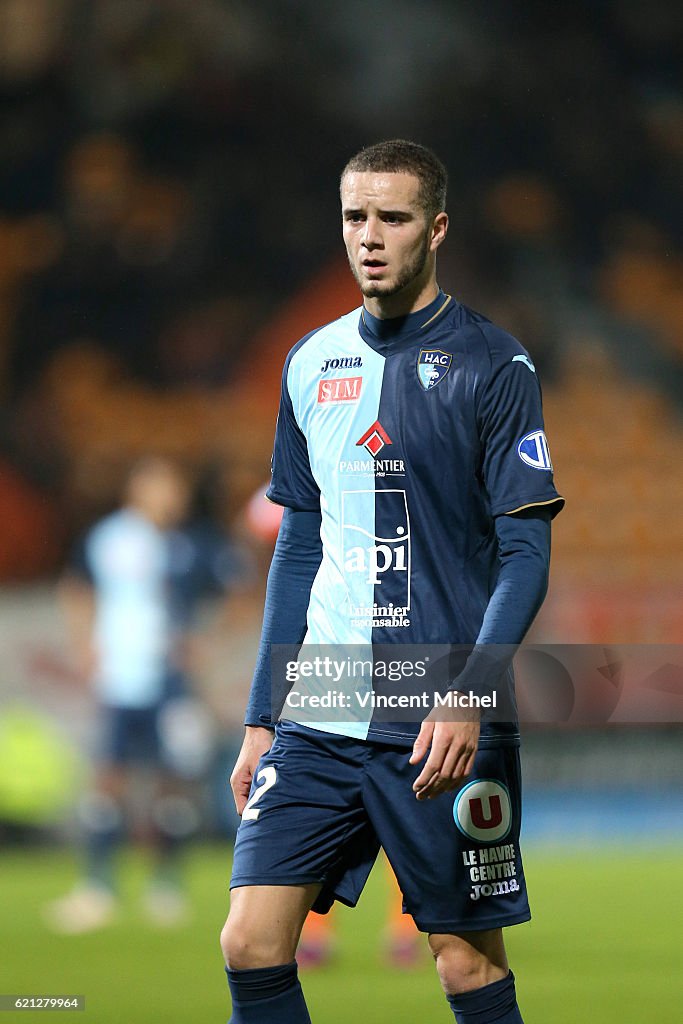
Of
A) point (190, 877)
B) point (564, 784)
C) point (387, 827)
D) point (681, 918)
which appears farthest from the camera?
point (564, 784)

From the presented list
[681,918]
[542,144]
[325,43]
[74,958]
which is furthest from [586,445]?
[74,958]

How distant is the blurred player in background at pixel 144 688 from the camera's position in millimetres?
5535

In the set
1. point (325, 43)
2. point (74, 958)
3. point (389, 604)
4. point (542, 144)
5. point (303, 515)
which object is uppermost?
point (325, 43)

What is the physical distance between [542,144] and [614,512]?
235 cm

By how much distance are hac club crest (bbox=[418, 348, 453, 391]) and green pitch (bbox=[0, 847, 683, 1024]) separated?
1.74 metres

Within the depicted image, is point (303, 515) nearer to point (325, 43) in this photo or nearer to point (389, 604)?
point (389, 604)

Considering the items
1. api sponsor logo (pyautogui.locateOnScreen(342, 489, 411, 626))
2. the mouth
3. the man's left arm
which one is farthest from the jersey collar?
the man's left arm

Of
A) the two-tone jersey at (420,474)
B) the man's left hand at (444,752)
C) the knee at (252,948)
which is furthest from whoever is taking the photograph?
the two-tone jersey at (420,474)

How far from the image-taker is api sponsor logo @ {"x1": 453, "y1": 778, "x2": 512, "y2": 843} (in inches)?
93.8

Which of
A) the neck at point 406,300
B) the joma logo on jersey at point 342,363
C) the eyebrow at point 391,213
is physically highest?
the eyebrow at point 391,213

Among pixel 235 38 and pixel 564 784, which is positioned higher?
pixel 235 38

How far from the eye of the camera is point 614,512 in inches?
364

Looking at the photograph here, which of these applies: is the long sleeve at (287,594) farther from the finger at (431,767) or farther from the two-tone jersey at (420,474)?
the finger at (431,767)

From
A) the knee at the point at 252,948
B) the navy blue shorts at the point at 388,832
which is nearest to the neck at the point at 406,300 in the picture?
the navy blue shorts at the point at 388,832
